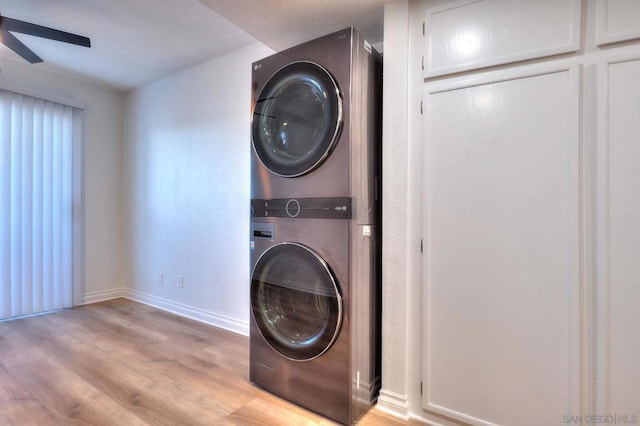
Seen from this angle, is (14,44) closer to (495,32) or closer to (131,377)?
(131,377)

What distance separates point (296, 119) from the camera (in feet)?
5.56

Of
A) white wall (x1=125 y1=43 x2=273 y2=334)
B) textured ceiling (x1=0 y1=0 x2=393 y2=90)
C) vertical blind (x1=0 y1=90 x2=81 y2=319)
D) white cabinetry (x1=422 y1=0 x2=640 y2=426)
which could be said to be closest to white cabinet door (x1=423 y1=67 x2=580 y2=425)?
white cabinetry (x1=422 y1=0 x2=640 y2=426)

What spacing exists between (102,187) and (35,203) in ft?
2.14

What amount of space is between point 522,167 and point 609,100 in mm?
368

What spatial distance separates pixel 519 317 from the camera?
1.34 metres

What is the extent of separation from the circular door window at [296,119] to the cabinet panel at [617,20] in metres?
1.05

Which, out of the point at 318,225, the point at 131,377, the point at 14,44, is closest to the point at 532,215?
the point at 318,225

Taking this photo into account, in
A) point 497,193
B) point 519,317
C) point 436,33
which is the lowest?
point 519,317

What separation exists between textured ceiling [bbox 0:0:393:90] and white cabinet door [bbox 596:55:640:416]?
111 cm

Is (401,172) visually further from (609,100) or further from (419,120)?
(609,100)

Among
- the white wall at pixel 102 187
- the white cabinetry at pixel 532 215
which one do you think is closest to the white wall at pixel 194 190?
the white wall at pixel 102 187

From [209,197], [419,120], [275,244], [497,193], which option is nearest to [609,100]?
[497,193]

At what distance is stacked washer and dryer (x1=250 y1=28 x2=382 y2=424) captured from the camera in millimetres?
1512

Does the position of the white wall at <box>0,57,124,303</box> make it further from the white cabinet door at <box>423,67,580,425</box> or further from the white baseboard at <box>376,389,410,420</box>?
the white cabinet door at <box>423,67,580,425</box>
